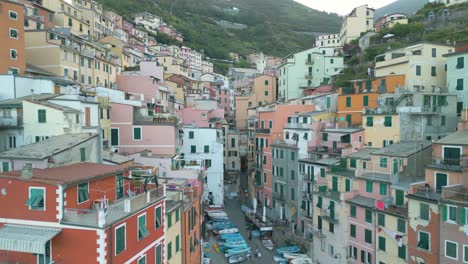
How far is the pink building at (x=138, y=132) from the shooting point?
3588 cm

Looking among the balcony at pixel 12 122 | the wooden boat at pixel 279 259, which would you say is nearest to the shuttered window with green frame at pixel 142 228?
the balcony at pixel 12 122

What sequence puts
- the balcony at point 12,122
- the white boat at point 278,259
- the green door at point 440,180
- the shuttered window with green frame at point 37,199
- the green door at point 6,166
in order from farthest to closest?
the white boat at point 278,259, the green door at point 440,180, the balcony at point 12,122, the green door at point 6,166, the shuttered window with green frame at point 37,199

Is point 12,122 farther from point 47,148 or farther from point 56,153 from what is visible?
point 56,153

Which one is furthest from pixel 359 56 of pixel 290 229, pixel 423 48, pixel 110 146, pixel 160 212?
pixel 160 212

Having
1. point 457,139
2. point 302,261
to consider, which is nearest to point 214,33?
point 302,261

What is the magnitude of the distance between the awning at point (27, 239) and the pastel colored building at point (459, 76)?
1470 inches

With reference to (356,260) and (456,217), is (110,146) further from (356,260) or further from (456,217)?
(456,217)

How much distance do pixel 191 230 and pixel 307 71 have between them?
43.5 meters

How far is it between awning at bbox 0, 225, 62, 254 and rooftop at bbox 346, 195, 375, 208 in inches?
873

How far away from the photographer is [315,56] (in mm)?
66062

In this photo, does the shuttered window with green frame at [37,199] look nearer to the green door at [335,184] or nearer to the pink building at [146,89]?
the green door at [335,184]

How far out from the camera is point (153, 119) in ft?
125

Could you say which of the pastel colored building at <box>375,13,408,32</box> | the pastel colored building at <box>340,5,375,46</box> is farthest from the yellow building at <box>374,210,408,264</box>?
the pastel colored building at <box>340,5,375,46</box>

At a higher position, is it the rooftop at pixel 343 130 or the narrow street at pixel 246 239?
the rooftop at pixel 343 130
